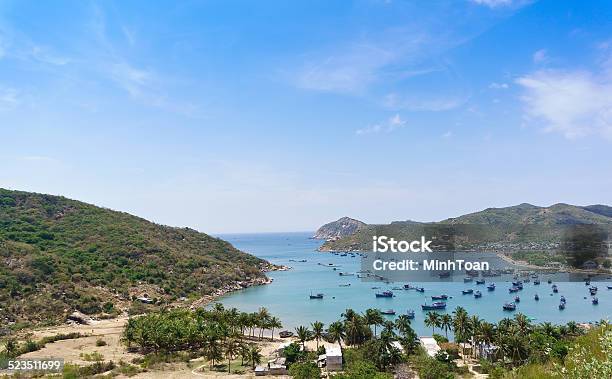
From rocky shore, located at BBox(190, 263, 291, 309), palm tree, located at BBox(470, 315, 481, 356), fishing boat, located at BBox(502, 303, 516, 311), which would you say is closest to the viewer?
palm tree, located at BBox(470, 315, 481, 356)

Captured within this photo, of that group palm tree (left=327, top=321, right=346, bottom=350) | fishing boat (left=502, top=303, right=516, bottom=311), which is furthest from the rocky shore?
fishing boat (left=502, top=303, right=516, bottom=311)

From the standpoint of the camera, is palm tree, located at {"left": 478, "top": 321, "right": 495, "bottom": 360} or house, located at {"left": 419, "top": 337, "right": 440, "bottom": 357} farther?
house, located at {"left": 419, "top": 337, "right": 440, "bottom": 357}

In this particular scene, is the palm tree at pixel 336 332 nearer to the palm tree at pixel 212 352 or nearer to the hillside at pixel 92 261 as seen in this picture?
the palm tree at pixel 212 352

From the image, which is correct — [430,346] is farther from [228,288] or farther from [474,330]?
[228,288]

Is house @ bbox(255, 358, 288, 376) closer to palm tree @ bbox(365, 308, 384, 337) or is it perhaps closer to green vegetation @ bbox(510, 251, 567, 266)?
palm tree @ bbox(365, 308, 384, 337)

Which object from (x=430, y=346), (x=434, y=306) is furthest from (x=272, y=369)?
(x=434, y=306)

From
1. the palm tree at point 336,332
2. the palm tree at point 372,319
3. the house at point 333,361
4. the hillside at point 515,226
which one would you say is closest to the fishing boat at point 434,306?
the palm tree at point 372,319

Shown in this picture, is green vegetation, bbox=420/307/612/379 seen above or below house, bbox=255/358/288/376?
above

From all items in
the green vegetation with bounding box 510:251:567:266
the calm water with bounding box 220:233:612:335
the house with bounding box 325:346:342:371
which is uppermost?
the green vegetation with bounding box 510:251:567:266
